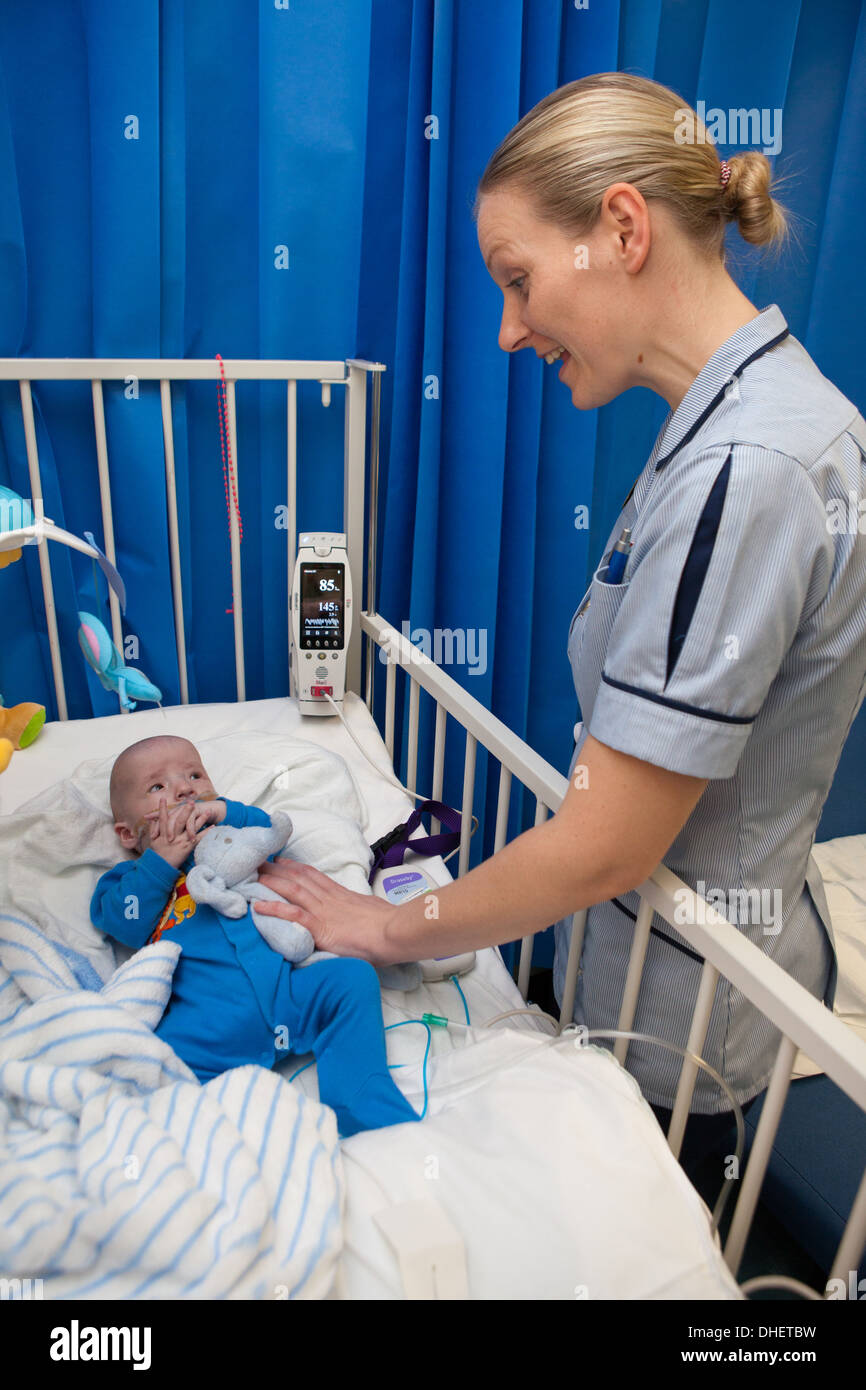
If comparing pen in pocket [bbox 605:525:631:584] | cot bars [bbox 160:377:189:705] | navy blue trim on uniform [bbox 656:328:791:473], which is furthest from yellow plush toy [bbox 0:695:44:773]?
navy blue trim on uniform [bbox 656:328:791:473]

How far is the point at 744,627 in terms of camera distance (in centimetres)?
68

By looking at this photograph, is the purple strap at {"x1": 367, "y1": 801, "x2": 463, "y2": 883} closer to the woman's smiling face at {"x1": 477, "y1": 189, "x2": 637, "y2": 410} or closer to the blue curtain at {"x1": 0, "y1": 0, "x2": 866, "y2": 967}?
the blue curtain at {"x1": 0, "y1": 0, "x2": 866, "y2": 967}

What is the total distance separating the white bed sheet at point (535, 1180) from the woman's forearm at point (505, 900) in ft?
0.43

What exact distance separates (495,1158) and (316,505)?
1354 mm

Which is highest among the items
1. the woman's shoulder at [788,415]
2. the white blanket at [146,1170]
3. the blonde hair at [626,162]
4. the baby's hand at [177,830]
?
the blonde hair at [626,162]

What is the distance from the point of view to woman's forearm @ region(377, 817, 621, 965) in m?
0.79

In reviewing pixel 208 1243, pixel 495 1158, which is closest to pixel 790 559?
pixel 495 1158

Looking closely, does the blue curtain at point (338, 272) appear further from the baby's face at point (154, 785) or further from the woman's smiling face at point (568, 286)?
the woman's smiling face at point (568, 286)

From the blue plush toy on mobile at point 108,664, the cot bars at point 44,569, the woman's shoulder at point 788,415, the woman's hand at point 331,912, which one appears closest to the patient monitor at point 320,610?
the blue plush toy on mobile at point 108,664

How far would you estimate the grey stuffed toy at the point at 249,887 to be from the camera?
3.46 ft

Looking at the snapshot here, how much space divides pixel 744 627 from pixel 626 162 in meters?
0.43

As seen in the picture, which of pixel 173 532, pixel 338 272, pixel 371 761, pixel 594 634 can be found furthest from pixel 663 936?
pixel 338 272

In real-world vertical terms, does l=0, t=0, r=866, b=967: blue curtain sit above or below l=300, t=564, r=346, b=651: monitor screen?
above

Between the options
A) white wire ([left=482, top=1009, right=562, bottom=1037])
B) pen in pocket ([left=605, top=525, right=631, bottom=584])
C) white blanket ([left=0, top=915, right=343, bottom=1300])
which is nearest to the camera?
white blanket ([left=0, top=915, right=343, bottom=1300])
